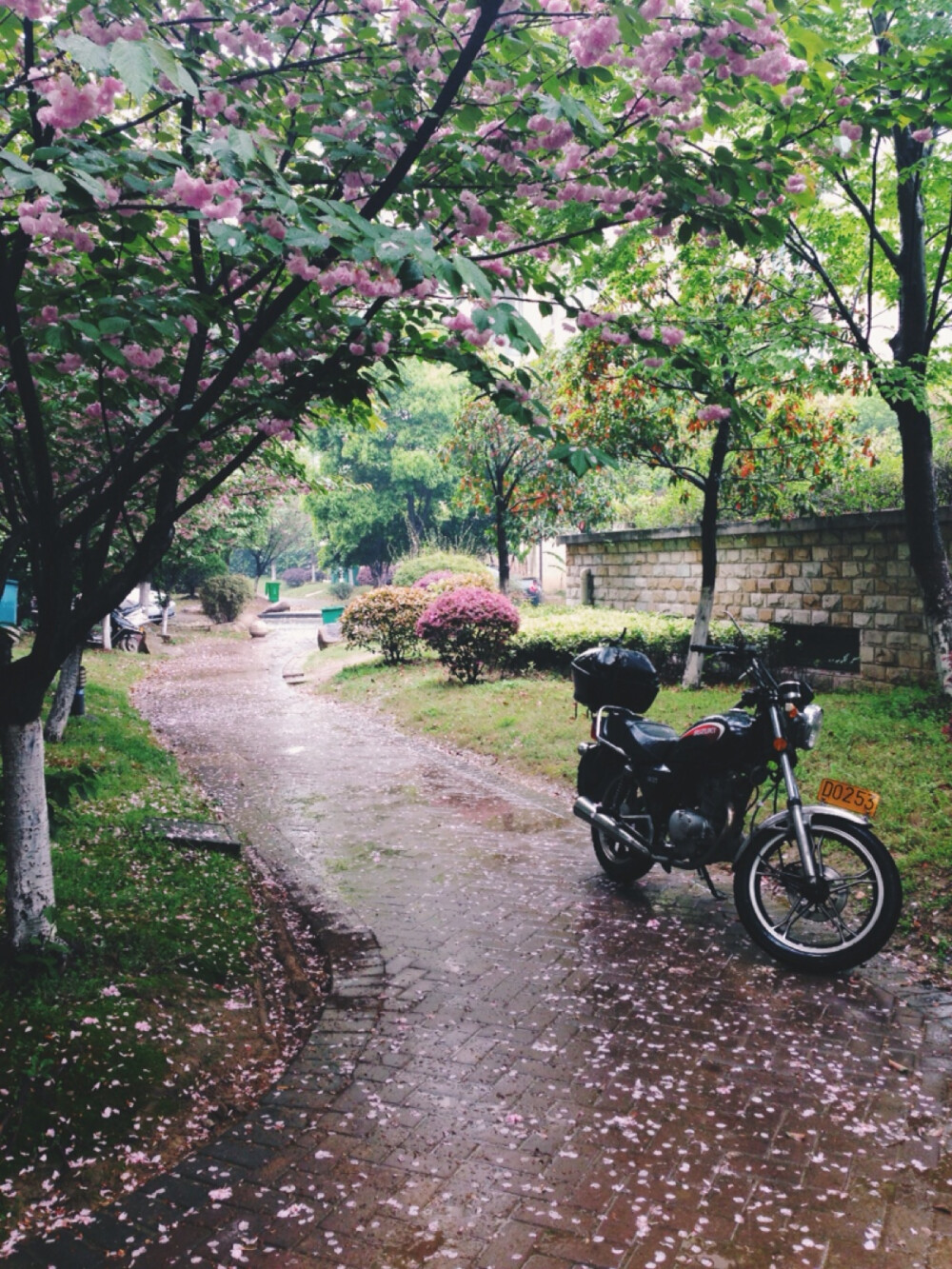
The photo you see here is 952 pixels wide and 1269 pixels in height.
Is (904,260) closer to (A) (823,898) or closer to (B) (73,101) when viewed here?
(A) (823,898)

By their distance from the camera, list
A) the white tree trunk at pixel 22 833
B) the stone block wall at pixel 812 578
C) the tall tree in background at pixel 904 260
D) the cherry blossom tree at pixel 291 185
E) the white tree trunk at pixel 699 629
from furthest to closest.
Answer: the white tree trunk at pixel 699 629 → the stone block wall at pixel 812 578 → the tall tree in background at pixel 904 260 → the white tree trunk at pixel 22 833 → the cherry blossom tree at pixel 291 185

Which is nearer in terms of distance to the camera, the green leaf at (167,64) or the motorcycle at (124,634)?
the green leaf at (167,64)

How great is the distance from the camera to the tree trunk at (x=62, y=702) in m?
8.40

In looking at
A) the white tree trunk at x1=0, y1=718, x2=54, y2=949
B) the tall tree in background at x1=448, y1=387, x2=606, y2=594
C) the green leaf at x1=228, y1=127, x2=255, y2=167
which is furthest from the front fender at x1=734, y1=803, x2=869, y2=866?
the tall tree in background at x1=448, y1=387, x2=606, y2=594

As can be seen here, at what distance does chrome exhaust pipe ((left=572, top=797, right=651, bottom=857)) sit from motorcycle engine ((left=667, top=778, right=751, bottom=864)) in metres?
0.32

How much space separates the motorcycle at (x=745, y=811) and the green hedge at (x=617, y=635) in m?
6.43

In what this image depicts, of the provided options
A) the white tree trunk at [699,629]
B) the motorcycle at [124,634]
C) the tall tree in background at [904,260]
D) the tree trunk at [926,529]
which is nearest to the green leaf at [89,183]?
the tall tree in background at [904,260]

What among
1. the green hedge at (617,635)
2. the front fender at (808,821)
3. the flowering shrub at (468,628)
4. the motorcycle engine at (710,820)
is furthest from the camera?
the flowering shrub at (468,628)

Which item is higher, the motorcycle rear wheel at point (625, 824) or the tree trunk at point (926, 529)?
the tree trunk at point (926, 529)

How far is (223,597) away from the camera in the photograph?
2856 cm

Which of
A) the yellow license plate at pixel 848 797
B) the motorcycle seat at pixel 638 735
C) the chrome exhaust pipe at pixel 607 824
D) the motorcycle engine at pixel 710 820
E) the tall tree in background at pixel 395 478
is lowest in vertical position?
the chrome exhaust pipe at pixel 607 824

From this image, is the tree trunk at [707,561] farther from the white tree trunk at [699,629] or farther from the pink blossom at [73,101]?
the pink blossom at [73,101]

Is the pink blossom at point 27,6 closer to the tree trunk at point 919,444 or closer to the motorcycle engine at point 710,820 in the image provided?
the motorcycle engine at point 710,820

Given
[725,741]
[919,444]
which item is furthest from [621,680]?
[919,444]
